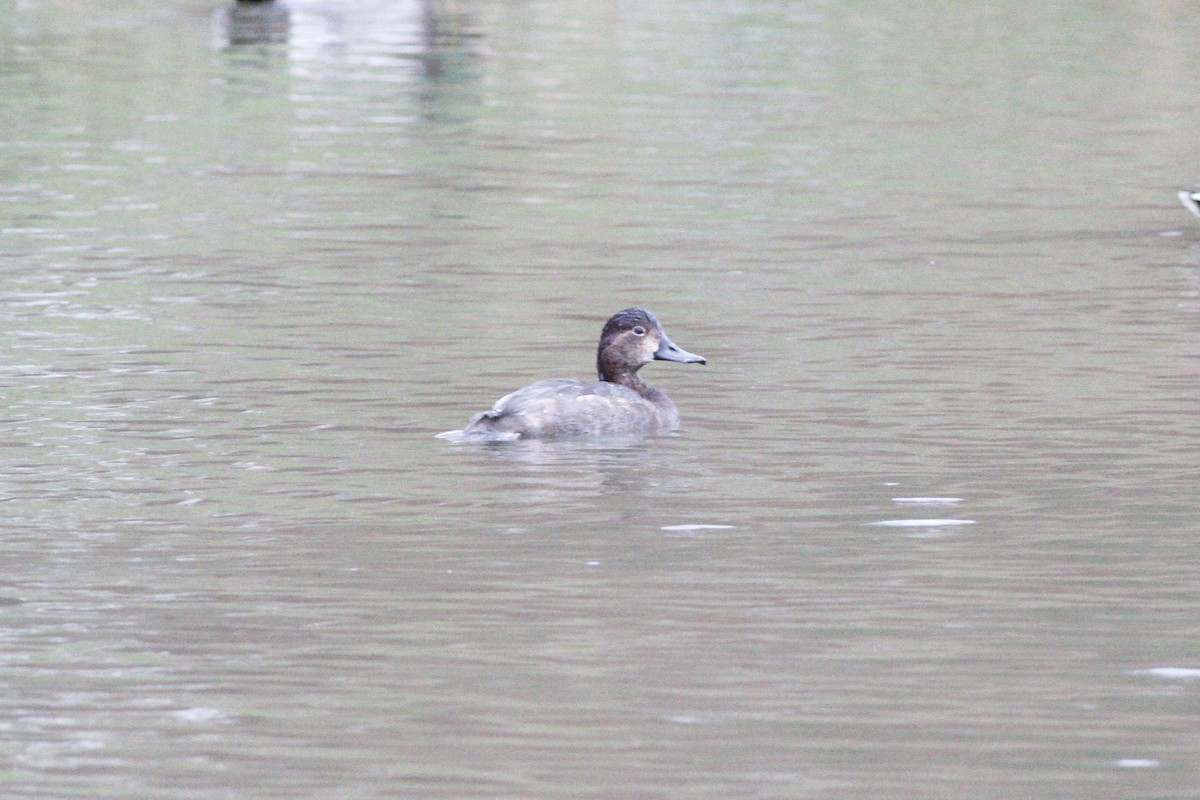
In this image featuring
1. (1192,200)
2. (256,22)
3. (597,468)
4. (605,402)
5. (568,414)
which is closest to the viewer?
(597,468)

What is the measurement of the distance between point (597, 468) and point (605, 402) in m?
1.04

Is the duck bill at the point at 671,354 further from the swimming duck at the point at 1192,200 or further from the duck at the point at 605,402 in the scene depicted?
the swimming duck at the point at 1192,200

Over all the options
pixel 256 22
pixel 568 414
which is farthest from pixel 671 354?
pixel 256 22

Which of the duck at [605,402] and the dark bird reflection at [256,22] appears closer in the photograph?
the duck at [605,402]

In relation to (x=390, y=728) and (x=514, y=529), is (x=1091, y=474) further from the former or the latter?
(x=390, y=728)

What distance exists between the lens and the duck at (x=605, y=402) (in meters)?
13.5

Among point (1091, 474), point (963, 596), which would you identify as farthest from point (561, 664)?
point (1091, 474)

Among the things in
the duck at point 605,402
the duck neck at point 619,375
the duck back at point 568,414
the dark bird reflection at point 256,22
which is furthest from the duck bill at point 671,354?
the dark bird reflection at point 256,22

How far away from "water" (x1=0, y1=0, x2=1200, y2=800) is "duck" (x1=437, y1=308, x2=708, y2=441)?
0.66ft

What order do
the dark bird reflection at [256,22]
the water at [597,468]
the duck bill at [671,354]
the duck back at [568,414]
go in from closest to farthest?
the water at [597,468] < the duck back at [568,414] < the duck bill at [671,354] < the dark bird reflection at [256,22]

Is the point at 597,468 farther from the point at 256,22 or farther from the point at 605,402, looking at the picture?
the point at 256,22

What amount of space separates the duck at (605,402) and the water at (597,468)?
0.20 meters

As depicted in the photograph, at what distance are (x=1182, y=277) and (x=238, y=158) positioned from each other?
1162cm

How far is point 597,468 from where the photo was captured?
1296 centimetres
